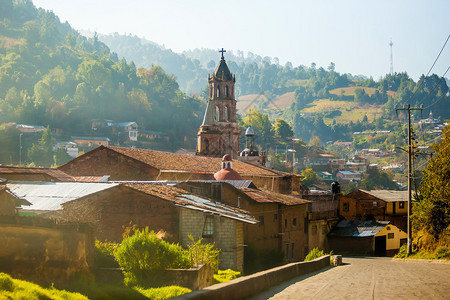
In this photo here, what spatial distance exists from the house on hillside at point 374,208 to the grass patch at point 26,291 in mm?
48481

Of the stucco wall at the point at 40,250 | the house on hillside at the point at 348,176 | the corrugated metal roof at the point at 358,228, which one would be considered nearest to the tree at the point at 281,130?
the house on hillside at the point at 348,176

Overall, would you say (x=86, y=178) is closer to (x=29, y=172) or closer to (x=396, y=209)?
(x=29, y=172)

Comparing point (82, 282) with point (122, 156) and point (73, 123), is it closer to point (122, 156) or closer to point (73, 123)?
point (122, 156)

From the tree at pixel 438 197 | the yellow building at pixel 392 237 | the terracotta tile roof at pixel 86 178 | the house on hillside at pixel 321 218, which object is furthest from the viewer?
the yellow building at pixel 392 237

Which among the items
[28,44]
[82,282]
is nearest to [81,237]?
[82,282]

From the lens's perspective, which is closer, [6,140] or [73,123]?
[6,140]

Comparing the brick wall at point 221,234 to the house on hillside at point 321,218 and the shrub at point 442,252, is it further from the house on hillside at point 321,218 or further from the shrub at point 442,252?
the house on hillside at point 321,218

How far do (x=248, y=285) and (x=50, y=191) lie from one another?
15526mm

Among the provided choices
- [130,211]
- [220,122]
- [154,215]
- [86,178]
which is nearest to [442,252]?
[154,215]

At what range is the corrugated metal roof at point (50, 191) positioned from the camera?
25.1 m

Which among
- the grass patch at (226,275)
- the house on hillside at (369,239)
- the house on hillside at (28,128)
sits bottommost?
the house on hillside at (369,239)

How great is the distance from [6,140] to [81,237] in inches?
3377

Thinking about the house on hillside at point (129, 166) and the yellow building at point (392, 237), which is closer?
the house on hillside at point (129, 166)

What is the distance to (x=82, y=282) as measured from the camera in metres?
13.4
